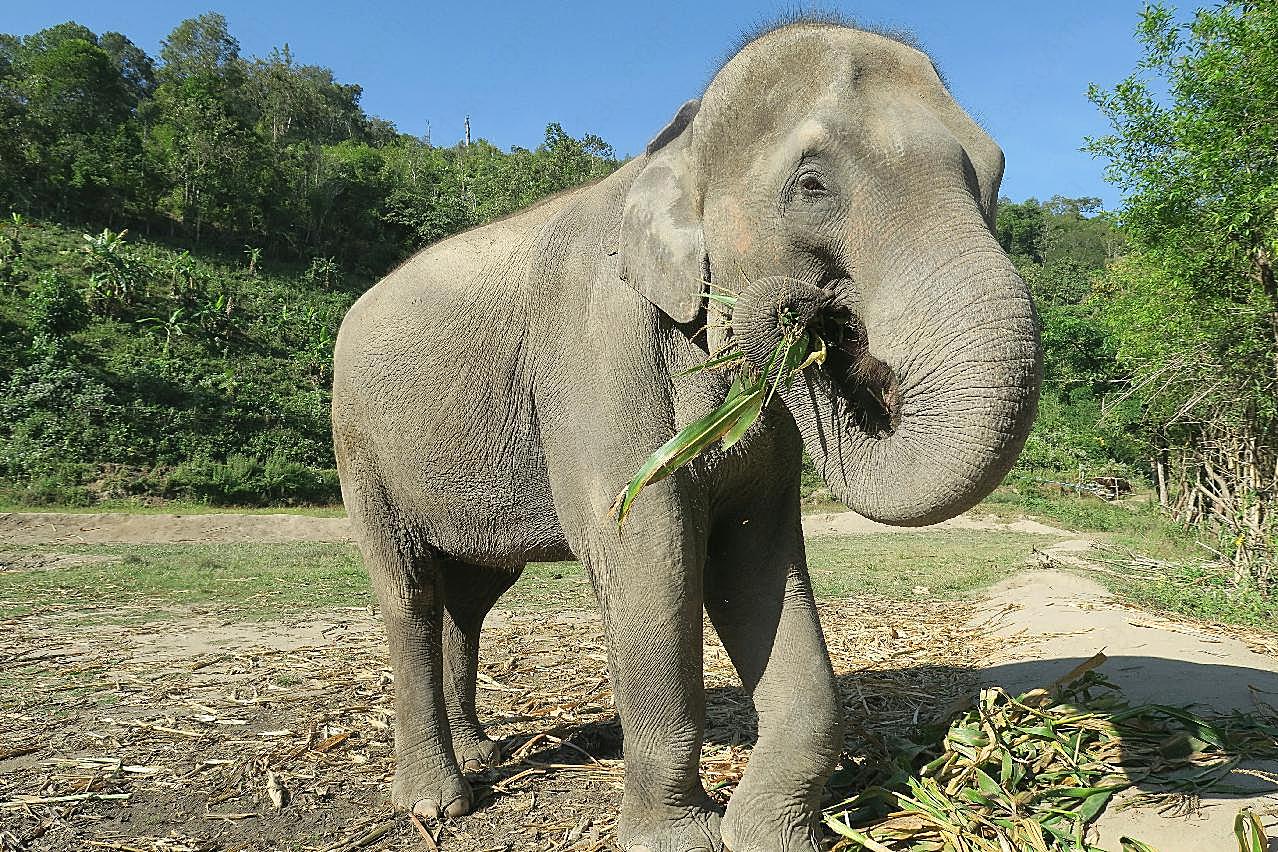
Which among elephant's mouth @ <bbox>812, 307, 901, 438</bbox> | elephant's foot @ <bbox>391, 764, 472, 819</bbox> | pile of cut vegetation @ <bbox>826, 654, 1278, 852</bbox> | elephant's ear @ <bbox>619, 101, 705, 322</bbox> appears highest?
elephant's ear @ <bbox>619, 101, 705, 322</bbox>

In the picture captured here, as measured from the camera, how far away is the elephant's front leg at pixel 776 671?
2.93m

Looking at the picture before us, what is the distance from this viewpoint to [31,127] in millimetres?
37219

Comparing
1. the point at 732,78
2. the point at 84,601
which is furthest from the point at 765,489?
the point at 84,601

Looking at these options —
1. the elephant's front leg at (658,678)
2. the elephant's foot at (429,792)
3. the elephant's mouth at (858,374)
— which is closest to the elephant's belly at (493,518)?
the elephant's front leg at (658,678)

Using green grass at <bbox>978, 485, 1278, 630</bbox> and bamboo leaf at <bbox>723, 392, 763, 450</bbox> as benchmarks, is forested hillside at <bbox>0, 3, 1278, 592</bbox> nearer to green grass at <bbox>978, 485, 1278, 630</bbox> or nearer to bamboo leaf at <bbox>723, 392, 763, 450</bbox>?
green grass at <bbox>978, 485, 1278, 630</bbox>

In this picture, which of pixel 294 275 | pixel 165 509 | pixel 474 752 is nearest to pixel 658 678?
pixel 474 752

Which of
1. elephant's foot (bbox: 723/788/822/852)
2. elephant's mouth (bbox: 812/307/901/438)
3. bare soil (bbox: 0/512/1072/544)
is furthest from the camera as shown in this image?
bare soil (bbox: 0/512/1072/544)

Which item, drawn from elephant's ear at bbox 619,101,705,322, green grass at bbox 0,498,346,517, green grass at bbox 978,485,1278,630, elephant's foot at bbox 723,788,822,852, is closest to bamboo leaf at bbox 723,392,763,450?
elephant's ear at bbox 619,101,705,322

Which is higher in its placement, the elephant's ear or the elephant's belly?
the elephant's ear

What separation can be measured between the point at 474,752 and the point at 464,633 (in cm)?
55

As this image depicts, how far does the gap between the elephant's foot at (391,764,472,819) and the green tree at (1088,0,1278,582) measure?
702 cm

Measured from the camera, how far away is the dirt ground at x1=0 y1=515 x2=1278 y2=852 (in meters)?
3.44

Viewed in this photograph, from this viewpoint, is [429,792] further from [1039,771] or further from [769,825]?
[1039,771]

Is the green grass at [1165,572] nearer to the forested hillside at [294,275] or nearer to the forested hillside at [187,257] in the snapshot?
the forested hillside at [294,275]
